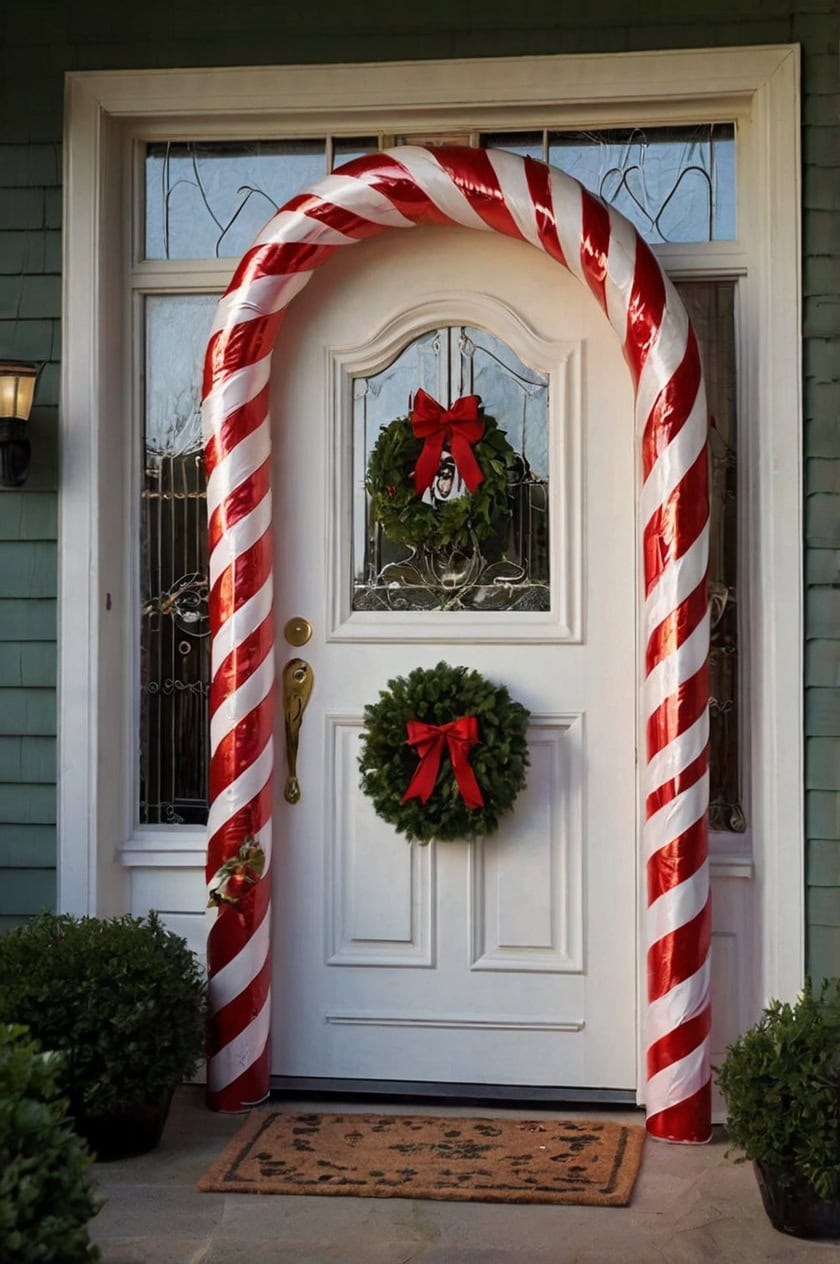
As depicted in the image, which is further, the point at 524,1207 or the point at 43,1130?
the point at 524,1207

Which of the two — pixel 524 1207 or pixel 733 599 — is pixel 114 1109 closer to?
→ pixel 524 1207

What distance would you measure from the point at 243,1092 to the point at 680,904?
129cm

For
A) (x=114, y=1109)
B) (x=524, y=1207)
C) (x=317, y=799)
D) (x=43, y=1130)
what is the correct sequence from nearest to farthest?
1. (x=43, y=1130)
2. (x=524, y=1207)
3. (x=114, y=1109)
4. (x=317, y=799)

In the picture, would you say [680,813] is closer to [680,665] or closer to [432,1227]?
[680,665]

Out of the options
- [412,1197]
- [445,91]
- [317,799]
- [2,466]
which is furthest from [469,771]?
[445,91]

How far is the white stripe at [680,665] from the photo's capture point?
12.6 ft

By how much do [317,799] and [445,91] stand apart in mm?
2011

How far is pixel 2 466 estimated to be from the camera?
4.11 m

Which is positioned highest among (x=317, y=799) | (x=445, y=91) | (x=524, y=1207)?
(x=445, y=91)

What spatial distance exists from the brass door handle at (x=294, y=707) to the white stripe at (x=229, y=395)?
0.69 m

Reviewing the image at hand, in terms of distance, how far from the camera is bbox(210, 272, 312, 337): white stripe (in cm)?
403

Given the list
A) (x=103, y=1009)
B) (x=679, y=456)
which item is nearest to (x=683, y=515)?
(x=679, y=456)

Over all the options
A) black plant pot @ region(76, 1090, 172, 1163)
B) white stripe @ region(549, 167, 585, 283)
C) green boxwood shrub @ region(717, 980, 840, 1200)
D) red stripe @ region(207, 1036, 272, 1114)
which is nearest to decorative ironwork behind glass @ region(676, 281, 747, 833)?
white stripe @ region(549, 167, 585, 283)

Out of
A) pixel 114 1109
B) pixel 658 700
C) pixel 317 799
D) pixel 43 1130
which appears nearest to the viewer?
pixel 43 1130
